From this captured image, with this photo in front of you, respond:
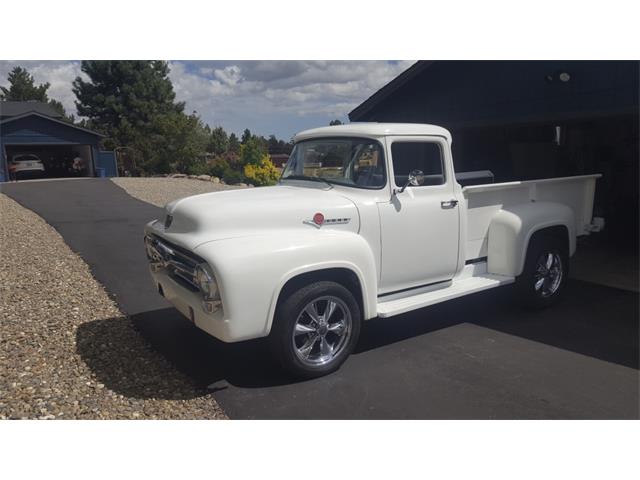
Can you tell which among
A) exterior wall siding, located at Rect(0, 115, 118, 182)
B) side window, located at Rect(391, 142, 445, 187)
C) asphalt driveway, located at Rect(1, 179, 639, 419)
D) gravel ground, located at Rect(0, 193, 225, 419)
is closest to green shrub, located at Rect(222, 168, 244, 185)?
exterior wall siding, located at Rect(0, 115, 118, 182)

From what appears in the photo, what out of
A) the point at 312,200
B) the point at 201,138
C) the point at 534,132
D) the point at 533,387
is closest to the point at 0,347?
the point at 312,200

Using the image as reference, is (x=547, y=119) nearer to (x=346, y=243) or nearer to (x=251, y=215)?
(x=346, y=243)

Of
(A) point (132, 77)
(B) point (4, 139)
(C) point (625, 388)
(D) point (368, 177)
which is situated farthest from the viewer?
(A) point (132, 77)

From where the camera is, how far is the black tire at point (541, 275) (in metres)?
5.76

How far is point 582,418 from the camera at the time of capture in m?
3.63

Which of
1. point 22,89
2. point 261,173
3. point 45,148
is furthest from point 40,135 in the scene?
point 22,89

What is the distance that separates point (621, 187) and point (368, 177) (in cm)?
980

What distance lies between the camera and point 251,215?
13.6 ft

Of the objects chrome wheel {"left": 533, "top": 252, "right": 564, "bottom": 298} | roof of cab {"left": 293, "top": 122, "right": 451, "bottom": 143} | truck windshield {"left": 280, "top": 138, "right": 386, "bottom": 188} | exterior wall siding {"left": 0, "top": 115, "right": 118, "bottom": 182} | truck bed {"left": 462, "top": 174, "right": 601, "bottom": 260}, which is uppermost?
exterior wall siding {"left": 0, "top": 115, "right": 118, "bottom": 182}

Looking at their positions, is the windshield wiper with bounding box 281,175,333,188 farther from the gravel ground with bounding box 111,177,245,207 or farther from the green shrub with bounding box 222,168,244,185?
the green shrub with bounding box 222,168,244,185

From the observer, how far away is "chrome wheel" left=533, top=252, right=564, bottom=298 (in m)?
5.95

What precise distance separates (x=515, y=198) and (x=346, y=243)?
2.75 m

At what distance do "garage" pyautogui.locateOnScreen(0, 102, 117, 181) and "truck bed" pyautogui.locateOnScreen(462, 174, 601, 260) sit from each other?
88.4ft

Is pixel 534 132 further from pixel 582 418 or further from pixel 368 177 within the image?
pixel 582 418
